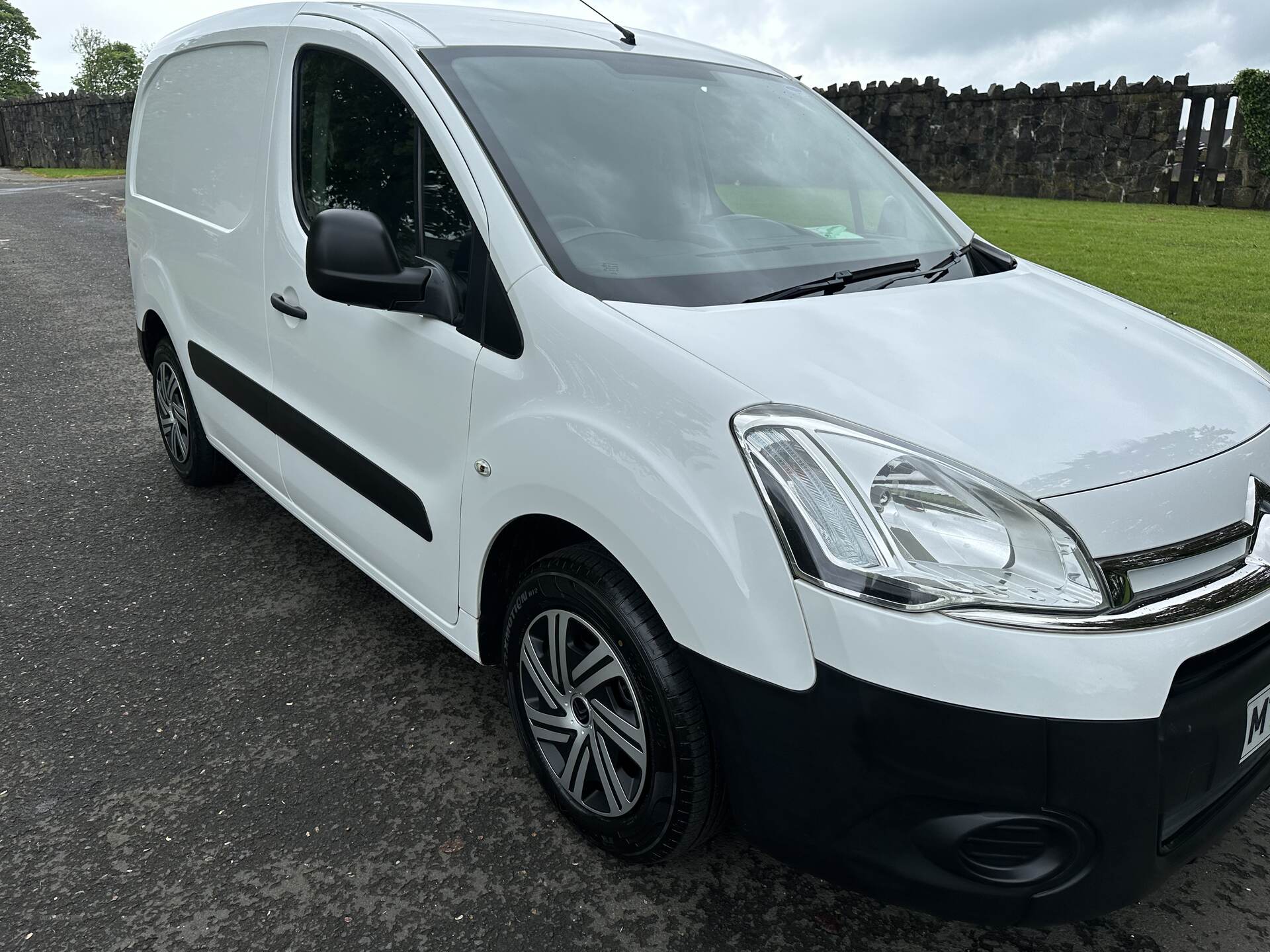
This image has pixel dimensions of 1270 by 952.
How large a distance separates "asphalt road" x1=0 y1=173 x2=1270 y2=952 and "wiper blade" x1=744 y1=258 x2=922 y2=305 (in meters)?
1.25

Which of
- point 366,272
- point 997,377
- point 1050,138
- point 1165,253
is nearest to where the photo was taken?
point 997,377

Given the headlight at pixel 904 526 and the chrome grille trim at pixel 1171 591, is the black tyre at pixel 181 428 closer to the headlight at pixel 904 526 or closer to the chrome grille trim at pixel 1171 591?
the headlight at pixel 904 526

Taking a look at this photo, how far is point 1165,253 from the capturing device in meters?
10.5

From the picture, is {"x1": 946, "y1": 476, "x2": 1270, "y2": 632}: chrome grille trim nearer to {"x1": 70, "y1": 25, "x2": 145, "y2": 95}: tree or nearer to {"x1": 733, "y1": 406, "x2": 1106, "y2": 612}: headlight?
{"x1": 733, "y1": 406, "x2": 1106, "y2": 612}: headlight

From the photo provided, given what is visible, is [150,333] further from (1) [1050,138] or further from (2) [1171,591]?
(1) [1050,138]

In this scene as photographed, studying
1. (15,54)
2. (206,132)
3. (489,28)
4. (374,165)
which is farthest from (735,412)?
(15,54)

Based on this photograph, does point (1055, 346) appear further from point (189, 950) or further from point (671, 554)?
point (189, 950)

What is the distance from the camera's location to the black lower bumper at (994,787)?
60.2 inches

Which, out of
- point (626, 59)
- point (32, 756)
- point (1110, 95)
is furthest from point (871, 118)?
point (32, 756)

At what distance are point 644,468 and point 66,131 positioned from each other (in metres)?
39.9

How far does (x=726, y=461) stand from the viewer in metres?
1.68

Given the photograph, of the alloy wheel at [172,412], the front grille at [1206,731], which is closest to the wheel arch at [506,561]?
the front grille at [1206,731]

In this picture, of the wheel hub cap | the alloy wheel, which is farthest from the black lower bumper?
the alloy wheel

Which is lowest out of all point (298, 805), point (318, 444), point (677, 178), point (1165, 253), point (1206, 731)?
point (298, 805)
